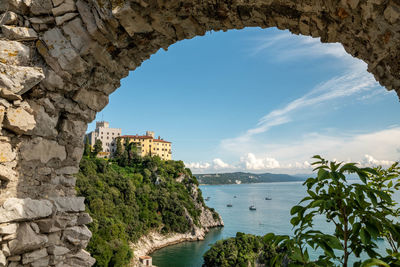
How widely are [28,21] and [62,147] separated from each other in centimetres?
133

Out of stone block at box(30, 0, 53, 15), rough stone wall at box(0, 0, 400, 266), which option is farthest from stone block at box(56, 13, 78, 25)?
stone block at box(30, 0, 53, 15)

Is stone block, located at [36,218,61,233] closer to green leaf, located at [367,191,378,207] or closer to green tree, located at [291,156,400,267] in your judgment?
green tree, located at [291,156,400,267]

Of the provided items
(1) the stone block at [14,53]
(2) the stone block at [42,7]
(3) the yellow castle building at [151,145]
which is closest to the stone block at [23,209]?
(1) the stone block at [14,53]

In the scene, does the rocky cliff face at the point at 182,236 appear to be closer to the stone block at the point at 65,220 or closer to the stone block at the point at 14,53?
the stone block at the point at 65,220

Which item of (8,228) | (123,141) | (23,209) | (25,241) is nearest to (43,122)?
(23,209)

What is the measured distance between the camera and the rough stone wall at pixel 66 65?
225cm

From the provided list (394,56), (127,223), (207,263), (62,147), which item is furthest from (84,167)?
(394,56)

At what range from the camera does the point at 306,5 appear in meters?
2.18

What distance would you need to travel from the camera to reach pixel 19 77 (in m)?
2.36

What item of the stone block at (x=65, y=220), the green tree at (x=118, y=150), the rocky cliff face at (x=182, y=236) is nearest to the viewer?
the stone block at (x=65, y=220)

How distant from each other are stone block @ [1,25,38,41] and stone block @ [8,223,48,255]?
5.89ft

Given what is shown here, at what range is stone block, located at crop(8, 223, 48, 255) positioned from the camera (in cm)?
226

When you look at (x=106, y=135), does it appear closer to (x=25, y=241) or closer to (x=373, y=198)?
(x=25, y=241)

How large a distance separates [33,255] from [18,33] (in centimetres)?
215
